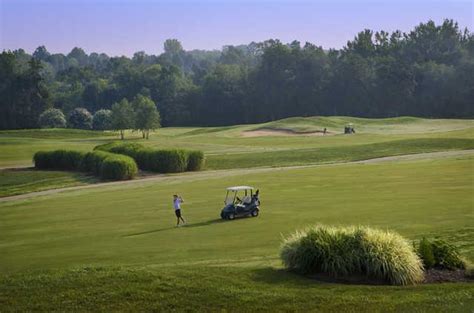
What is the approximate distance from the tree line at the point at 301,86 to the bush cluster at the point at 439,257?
10927cm

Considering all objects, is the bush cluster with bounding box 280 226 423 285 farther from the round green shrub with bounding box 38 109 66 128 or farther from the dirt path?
the round green shrub with bounding box 38 109 66 128

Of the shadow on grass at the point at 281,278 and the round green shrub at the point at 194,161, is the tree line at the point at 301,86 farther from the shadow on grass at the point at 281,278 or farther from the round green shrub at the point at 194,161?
the shadow on grass at the point at 281,278

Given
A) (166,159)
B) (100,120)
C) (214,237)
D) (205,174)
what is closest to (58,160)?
(166,159)

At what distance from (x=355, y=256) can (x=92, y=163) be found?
44.5 metres

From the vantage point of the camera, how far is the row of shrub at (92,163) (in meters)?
53.9

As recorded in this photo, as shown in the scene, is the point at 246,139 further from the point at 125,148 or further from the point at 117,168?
the point at 117,168

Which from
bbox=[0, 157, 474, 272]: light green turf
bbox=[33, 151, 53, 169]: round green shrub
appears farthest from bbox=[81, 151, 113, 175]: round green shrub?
bbox=[0, 157, 474, 272]: light green turf

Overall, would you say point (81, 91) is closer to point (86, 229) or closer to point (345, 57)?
point (345, 57)

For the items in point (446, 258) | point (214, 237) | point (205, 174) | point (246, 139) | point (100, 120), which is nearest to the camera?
point (446, 258)

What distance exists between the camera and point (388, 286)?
49.5ft

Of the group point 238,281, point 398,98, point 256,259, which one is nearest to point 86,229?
point 256,259

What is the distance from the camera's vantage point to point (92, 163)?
57.9 metres

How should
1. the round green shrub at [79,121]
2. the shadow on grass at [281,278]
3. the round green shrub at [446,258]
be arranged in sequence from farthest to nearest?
1. the round green shrub at [79,121]
2. the round green shrub at [446,258]
3. the shadow on grass at [281,278]

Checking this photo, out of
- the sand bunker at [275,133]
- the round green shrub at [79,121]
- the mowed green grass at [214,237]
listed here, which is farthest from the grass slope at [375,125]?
the round green shrub at [79,121]
